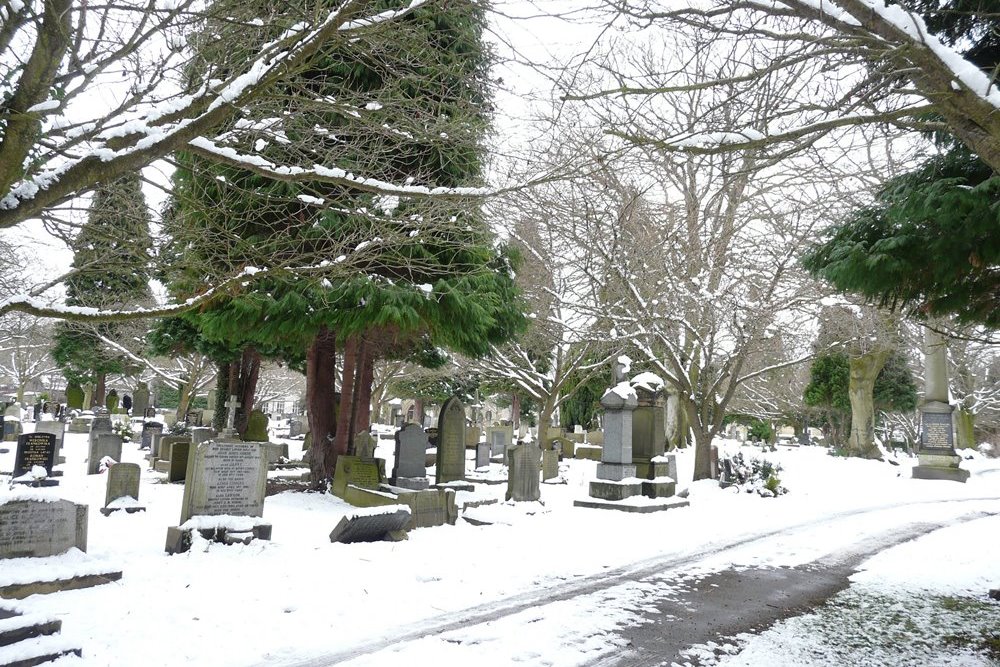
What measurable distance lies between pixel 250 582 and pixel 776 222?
1219cm

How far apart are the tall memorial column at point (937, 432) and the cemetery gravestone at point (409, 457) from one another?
16559 mm

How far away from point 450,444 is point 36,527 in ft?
26.6

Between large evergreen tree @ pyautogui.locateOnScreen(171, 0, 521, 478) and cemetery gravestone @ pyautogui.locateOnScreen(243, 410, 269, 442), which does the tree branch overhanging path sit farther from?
cemetery gravestone @ pyautogui.locateOnScreen(243, 410, 269, 442)

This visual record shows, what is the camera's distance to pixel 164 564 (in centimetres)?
Answer: 693

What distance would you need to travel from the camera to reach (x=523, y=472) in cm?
1280

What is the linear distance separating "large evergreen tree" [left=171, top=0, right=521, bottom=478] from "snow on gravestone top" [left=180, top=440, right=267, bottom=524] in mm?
1918

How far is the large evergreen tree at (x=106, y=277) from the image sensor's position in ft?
20.6

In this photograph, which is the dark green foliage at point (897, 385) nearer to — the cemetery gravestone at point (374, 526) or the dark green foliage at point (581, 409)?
the dark green foliage at point (581, 409)

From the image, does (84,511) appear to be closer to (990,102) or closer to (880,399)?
(990,102)

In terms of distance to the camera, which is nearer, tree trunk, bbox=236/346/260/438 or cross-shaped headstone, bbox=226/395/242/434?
cross-shaped headstone, bbox=226/395/242/434

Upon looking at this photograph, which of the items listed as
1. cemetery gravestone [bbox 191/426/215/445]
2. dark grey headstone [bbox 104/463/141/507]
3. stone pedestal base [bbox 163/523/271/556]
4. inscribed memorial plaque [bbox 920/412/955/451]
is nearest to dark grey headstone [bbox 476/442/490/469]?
cemetery gravestone [bbox 191/426/215/445]

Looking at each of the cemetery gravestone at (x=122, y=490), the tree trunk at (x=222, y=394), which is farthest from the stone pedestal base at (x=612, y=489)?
the tree trunk at (x=222, y=394)

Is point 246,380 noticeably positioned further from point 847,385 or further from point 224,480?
point 847,385

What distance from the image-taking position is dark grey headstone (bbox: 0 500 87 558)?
6.00m
